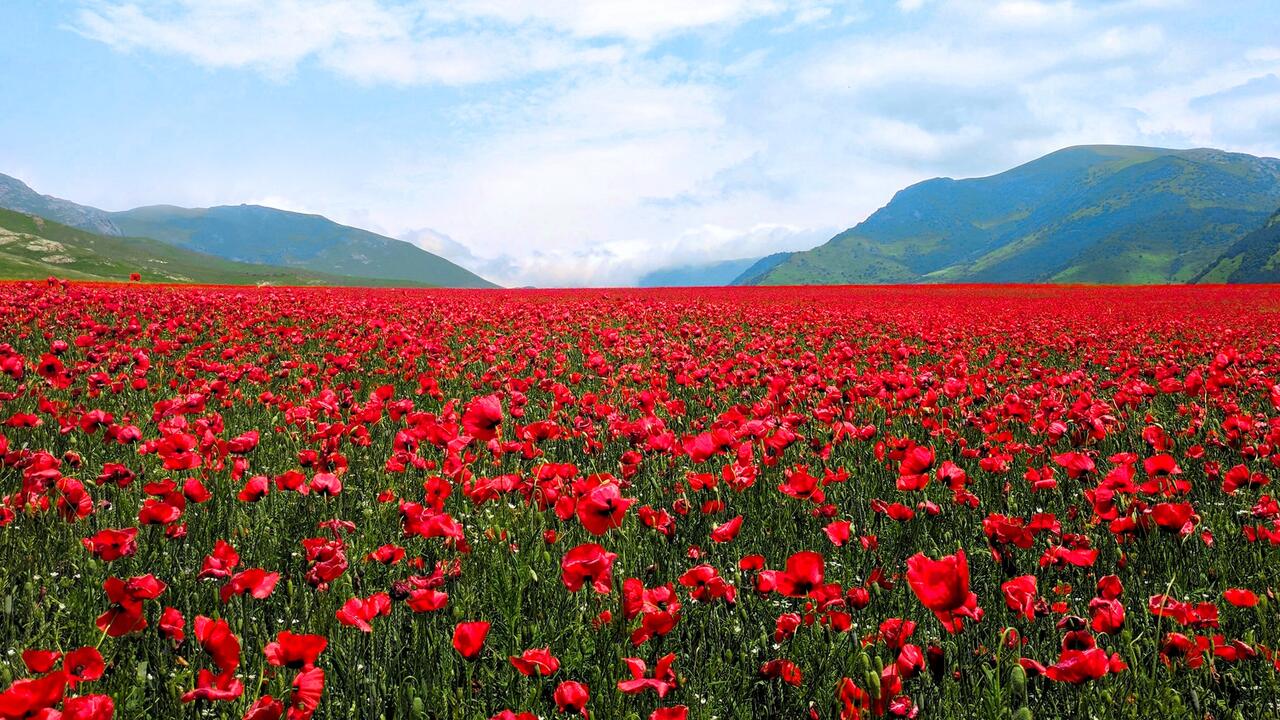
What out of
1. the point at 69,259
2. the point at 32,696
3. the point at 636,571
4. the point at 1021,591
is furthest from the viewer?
the point at 69,259

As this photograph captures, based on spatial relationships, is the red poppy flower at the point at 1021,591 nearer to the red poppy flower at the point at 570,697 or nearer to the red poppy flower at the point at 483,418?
the red poppy flower at the point at 570,697

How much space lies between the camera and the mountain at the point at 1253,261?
456ft

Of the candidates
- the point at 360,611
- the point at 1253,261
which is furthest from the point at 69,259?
the point at 1253,261

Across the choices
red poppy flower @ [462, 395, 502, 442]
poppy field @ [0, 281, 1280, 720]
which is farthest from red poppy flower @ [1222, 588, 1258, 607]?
red poppy flower @ [462, 395, 502, 442]

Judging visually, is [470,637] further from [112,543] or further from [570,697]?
[112,543]

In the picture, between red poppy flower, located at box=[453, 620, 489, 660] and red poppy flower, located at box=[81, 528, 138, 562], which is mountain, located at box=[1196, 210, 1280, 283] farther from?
red poppy flower, located at box=[81, 528, 138, 562]

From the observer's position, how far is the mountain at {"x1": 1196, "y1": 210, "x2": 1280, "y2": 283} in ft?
456

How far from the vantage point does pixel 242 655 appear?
2.48 meters

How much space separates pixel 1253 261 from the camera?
147 m

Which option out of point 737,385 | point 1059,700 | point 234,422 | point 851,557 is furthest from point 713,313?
point 1059,700

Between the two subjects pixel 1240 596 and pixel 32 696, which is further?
pixel 1240 596

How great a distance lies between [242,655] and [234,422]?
423 centimetres

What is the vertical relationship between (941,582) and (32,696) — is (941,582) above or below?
above

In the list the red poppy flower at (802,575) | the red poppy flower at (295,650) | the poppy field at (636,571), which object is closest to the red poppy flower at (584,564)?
the poppy field at (636,571)
